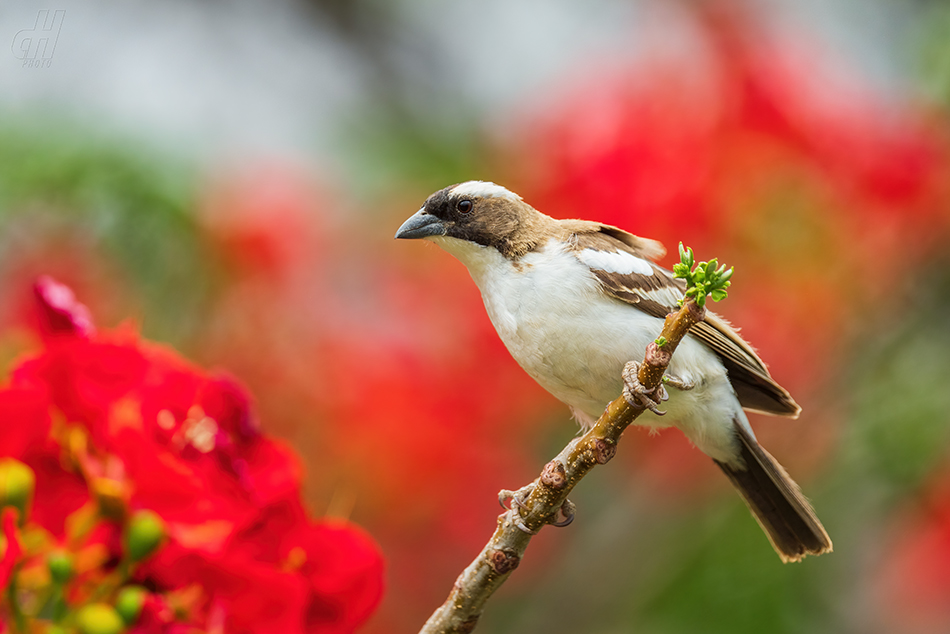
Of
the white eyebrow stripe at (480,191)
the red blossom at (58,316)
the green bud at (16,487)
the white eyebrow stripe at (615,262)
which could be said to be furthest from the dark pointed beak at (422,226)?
the green bud at (16,487)

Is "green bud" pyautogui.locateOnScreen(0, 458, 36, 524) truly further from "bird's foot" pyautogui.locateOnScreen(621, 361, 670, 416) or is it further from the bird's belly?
the bird's belly

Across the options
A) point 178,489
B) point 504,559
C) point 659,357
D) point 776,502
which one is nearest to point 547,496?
point 504,559

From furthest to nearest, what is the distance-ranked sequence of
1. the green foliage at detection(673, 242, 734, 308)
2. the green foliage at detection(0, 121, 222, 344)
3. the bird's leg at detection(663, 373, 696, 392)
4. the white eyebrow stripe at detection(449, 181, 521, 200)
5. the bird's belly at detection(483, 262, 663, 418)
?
the green foliage at detection(0, 121, 222, 344)
the white eyebrow stripe at detection(449, 181, 521, 200)
the bird's belly at detection(483, 262, 663, 418)
the bird's leg at detection(663, 373, 696, 392)
the green foliage at detection(673, 242, 734, 308)

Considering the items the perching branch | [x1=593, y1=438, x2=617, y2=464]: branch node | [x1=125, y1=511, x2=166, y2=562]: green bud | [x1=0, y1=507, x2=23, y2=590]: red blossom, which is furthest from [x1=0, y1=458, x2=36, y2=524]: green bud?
[x1=593, y1=438, x2=617, y2=464]: branch node

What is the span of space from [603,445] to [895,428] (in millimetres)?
3011

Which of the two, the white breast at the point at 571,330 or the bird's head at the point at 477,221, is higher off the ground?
the bird's head at the point at 477,221

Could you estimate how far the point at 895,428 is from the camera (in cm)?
394

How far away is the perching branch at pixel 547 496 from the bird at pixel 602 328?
652 millimetres

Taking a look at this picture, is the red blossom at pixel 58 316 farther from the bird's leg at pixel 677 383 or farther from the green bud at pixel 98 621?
the bird's leg at pixel 677 383

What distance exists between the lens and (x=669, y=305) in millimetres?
2438

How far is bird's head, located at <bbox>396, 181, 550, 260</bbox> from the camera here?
246cm

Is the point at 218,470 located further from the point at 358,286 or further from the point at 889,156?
the point at 889,156

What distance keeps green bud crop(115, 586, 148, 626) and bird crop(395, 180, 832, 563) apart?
3.48 feet

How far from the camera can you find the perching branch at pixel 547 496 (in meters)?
1.40
